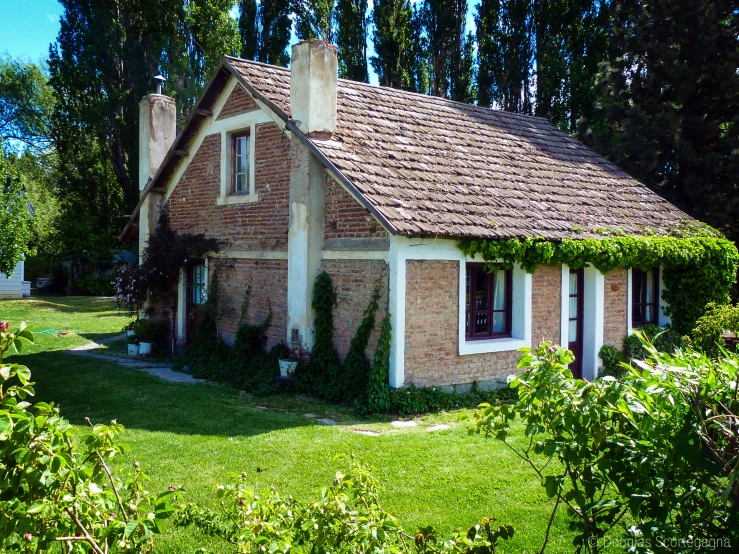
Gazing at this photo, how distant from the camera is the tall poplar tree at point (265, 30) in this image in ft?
110

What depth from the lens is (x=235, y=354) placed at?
1347 centimetres

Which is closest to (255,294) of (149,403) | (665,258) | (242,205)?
(242,205)

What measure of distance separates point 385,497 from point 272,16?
32.0 meters

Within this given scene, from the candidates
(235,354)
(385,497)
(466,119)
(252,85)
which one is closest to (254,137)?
(252,85)

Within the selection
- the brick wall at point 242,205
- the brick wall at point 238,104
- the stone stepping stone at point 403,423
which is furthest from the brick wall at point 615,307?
the brick wall at point 238,104

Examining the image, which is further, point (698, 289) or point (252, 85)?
point (698, 289)

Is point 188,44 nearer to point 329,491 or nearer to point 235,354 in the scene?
point 235,354

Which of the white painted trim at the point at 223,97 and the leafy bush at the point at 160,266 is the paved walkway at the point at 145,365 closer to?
the leafy bush at the point at 160,266

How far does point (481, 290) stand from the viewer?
12.2 m

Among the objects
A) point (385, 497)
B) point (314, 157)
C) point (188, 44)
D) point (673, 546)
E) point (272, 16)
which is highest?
point (272, 16)

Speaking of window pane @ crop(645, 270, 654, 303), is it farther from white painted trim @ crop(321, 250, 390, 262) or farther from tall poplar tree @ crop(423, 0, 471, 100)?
tall poplar tree @ crop(423, 0, 471, 100)

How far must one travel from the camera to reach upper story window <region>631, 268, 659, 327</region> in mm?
15141

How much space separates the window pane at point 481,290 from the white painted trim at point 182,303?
7.62m

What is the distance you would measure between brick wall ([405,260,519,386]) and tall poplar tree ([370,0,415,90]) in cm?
2712
